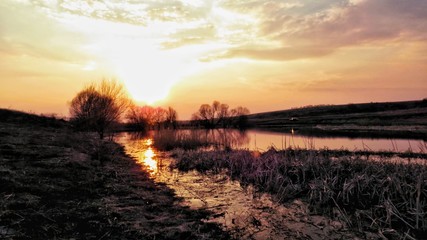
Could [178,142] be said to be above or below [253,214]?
above

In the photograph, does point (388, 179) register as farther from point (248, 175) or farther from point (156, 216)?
point (156, 216)

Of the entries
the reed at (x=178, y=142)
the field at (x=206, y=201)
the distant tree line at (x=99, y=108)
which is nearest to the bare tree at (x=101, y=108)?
the distant tree line at (x=99, y=108)

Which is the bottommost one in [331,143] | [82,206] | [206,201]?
[206,201]

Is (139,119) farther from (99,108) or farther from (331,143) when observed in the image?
(331,143)

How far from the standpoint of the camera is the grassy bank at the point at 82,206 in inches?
A: 274

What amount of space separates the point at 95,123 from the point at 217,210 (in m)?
39.1

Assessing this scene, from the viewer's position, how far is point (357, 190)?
982 cm

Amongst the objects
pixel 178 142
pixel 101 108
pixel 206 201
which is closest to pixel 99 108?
pixel 101 108

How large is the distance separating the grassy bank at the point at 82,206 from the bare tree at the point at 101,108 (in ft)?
100

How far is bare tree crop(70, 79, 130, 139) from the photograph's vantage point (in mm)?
44438

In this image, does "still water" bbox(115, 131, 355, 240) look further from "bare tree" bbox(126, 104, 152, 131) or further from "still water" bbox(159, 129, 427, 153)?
"bare tree" bbox(126, 104, 152, 131)

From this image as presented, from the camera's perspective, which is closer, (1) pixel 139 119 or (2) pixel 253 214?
(2) pixel 253 214

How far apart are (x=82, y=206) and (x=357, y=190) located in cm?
867

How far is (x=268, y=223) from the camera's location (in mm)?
8250
